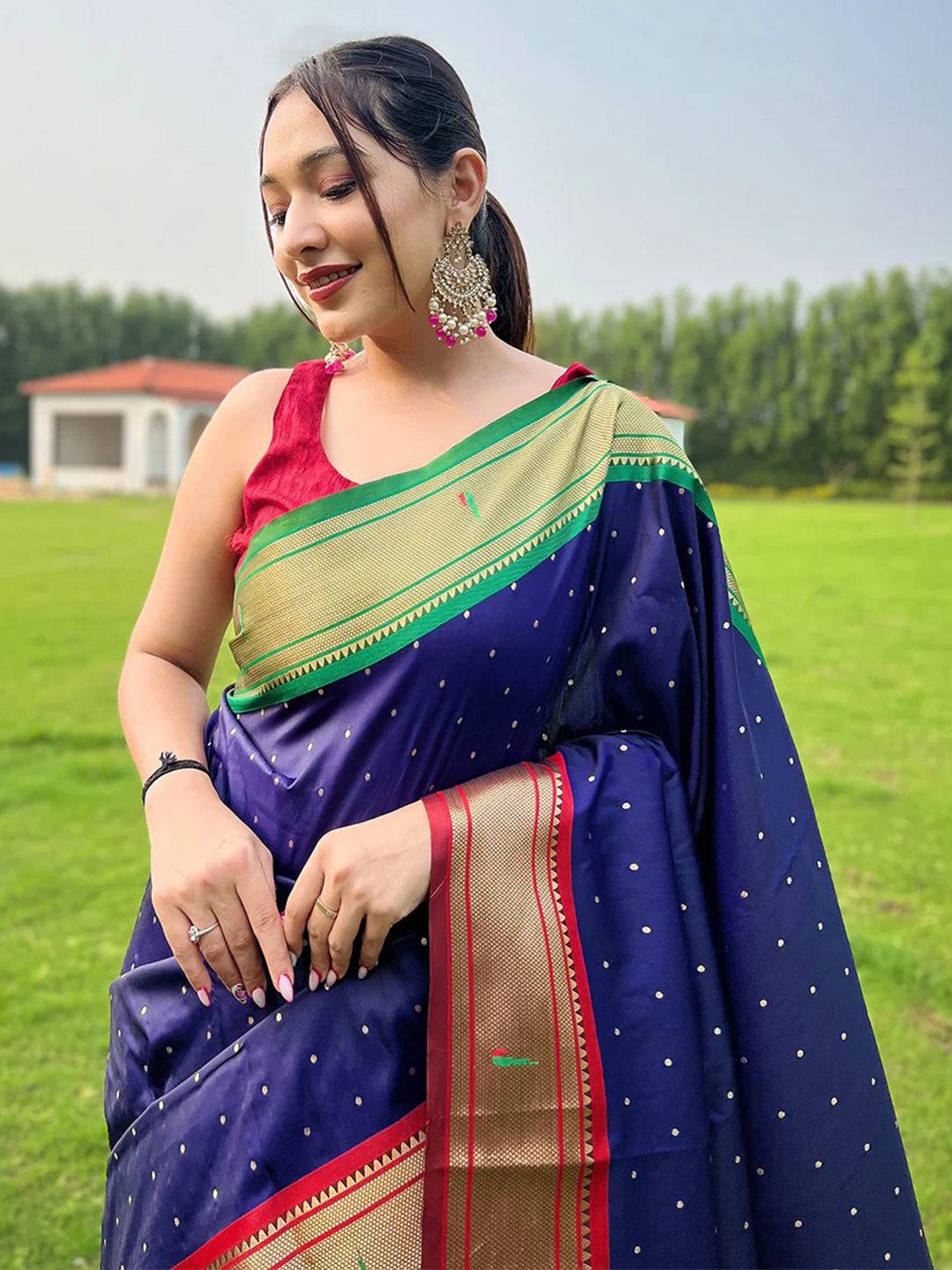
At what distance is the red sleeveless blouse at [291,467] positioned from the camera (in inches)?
45.8

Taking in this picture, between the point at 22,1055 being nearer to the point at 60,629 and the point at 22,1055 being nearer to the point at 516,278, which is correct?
the point at 516,278

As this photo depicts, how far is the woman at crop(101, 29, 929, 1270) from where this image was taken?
1.04 meters

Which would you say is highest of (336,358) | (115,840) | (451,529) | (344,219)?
(344,219)

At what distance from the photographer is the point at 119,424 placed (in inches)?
1057

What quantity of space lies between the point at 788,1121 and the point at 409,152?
921mm

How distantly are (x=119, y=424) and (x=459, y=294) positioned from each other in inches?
1067

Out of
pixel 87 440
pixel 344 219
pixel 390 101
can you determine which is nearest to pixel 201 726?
pixel 344 219

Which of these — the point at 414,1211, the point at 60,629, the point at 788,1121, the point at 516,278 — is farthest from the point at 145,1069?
the point at 60,629

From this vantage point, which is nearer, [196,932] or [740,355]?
[196,932]

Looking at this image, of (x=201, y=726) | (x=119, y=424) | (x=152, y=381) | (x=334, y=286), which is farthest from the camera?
(x=119, y=424)

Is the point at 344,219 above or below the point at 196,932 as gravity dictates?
above

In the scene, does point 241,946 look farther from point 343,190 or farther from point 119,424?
point 119,424

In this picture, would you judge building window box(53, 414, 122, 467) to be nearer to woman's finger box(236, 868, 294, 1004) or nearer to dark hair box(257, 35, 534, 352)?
dark hair box(257, 35, 534, 352)

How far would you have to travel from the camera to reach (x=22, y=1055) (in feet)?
8.90
